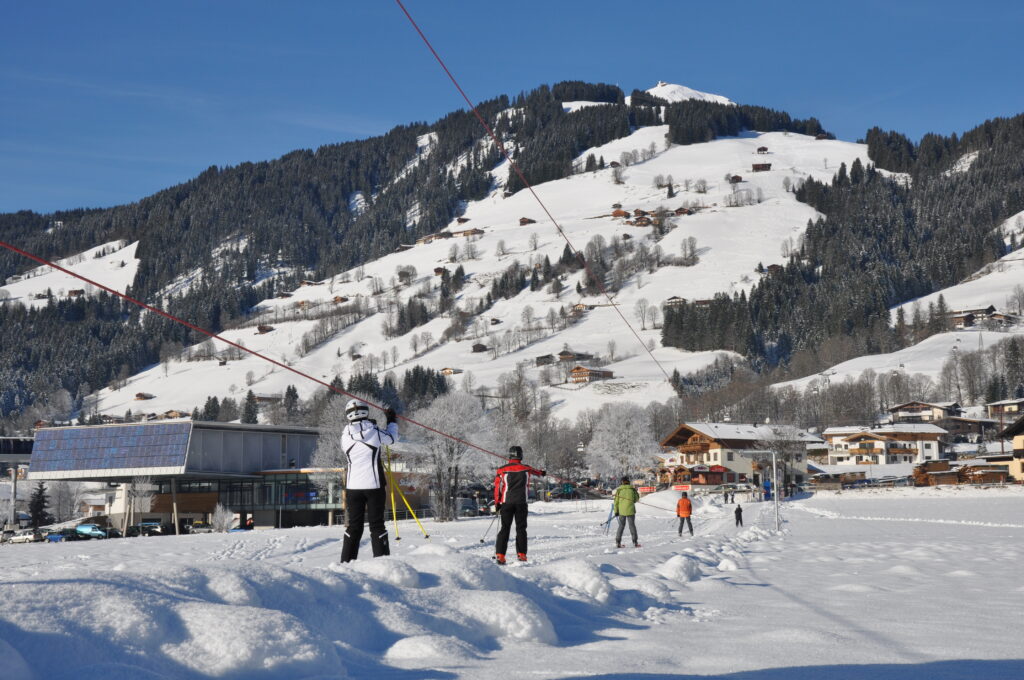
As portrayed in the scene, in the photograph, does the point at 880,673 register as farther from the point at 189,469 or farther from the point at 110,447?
the point at 110,447

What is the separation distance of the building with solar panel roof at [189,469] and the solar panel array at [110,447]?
0.26 ft

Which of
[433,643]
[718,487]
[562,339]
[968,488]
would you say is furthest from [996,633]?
[562,339]

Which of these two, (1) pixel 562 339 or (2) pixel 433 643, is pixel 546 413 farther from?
(2) pixel 433 643

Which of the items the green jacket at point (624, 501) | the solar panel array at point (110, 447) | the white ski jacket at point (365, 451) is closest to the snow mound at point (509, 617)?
the white ski jacket at point (365, 451)

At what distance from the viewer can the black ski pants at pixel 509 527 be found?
38.6 feet

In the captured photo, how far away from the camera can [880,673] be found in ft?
16.2

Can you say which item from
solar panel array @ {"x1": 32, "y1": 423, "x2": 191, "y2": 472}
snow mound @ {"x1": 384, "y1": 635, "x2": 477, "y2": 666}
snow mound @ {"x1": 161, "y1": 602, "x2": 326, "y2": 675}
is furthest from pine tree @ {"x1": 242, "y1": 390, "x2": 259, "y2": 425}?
snow mound @ {"x1": 161, "y1": 602, "x2": 326, "y2": 675}

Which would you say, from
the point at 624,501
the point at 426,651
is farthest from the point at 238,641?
the point at 624,501

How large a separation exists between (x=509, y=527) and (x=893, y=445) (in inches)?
3920

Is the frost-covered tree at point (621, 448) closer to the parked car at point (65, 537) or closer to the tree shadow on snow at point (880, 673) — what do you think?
the parked car at point (65, 537)

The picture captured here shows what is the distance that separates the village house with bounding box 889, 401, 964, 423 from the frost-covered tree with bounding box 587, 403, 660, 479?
42.3 meters

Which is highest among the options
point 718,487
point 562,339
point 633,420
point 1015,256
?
point 1015,256

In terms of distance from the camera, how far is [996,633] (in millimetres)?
6316

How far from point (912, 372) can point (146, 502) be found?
108198mm
